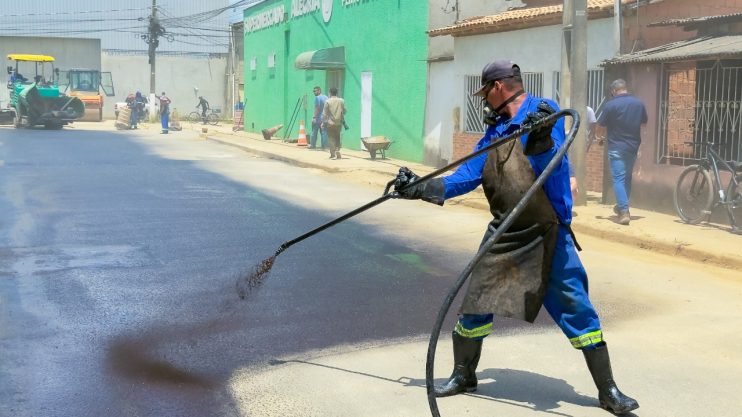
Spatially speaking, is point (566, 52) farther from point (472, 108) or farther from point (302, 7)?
point (302, 7)

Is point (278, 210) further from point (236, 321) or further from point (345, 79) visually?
point (345, 79)

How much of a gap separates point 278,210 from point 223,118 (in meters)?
45.7

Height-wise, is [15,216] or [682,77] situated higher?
[682,77]

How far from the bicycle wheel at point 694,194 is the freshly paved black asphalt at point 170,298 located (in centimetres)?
397

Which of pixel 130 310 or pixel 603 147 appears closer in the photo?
pixel 130 310

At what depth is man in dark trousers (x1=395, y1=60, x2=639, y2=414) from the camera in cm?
461

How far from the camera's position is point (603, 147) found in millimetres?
14820

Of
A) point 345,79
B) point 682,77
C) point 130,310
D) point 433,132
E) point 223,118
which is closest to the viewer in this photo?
point 130,310

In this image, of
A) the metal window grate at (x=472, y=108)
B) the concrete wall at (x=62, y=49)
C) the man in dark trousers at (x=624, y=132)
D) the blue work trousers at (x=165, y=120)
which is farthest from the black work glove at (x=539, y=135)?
the concrete wall at (x=62, y=49)

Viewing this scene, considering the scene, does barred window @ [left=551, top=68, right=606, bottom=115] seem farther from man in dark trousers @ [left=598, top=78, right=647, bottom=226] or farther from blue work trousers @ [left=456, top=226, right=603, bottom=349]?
blue work trousers @ [left=456, top=226, right=603, bottom=349]

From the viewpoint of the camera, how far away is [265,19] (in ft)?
125

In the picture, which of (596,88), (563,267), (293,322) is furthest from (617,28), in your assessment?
(563,267)

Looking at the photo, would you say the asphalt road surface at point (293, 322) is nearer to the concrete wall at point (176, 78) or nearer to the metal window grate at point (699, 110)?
the metal window grate at point (699, 110)

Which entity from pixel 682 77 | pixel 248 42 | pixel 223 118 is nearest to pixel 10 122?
pixel 248 42
